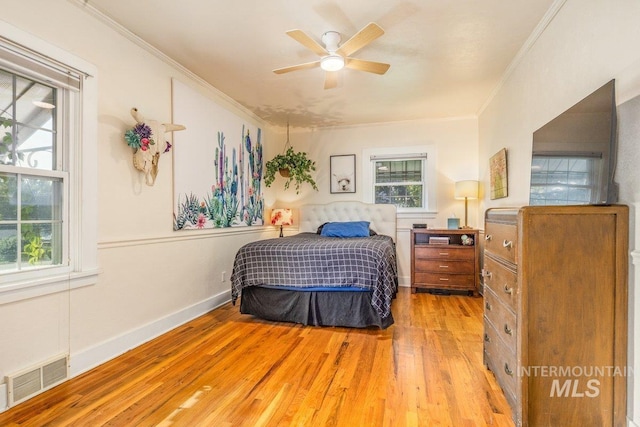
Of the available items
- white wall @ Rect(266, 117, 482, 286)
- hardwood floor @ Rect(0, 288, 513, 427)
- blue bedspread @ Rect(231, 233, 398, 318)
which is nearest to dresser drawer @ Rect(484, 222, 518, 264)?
hardwood floor @ Rect(0, 288, 513, 427)

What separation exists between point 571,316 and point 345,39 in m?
2.43

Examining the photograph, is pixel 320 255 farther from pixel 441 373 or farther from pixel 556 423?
pixel 556 423

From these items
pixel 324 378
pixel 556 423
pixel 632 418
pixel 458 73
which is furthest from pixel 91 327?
pixel 458 73

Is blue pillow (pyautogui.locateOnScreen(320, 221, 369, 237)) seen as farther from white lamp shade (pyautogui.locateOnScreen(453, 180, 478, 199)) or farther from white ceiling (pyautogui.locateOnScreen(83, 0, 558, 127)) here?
white ceiling (pyautogui.locateOnScreen(83, 0, 558, 127))

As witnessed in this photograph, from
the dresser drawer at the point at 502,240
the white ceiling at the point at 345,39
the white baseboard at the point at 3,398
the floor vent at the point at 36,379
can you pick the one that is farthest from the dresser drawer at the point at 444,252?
the white baseboard at the point at 3,398

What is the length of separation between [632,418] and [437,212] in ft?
11.3

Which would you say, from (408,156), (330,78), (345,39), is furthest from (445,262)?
(345,39)

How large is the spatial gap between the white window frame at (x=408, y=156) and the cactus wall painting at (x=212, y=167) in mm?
1713

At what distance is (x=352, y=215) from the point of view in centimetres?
493

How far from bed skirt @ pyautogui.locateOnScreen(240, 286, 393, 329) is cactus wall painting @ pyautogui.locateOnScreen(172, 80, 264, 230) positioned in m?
1.01

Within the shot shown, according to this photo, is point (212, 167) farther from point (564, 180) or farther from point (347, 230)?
point (564, 180)

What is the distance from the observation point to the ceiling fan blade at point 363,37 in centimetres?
210

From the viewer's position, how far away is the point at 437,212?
4.66 metres

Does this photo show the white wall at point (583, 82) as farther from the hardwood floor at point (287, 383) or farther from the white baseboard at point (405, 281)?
the white baseboard at point (405, 281)
